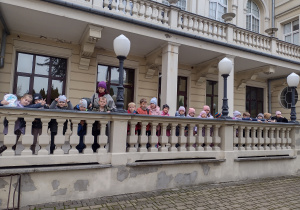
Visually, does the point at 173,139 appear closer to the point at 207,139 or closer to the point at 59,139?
the point at 207,139

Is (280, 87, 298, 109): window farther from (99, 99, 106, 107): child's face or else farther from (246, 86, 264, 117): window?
(99, 99, 106, 107): child's face

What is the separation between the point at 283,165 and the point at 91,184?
18.0 ft

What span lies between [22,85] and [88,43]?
2785mm

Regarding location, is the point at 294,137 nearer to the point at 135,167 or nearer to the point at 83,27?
the point at 135,167

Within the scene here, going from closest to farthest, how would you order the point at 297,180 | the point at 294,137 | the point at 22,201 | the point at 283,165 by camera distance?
the point at 22,201
the point at 297,180
the point at 283,165
the point at 294,137

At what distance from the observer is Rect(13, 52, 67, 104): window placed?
7.50 metres

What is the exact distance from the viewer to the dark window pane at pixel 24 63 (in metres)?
7.50

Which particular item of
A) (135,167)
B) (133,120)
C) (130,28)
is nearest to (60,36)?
(130,28)

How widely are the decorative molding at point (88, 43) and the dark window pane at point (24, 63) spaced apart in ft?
5.60

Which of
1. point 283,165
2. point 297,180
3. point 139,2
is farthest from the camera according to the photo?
point 139,2

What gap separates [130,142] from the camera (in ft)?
14.3

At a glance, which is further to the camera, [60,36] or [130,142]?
[60,36]

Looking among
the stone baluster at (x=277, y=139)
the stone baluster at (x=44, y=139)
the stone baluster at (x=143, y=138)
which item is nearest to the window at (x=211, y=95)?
the stone baluster at (x=277, y=139)

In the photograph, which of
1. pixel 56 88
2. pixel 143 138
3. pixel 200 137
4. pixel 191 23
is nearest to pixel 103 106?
pixel 143 138
